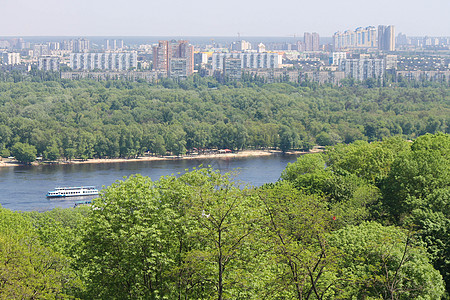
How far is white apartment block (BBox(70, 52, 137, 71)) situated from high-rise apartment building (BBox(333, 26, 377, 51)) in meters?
58.1

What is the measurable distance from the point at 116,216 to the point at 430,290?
448cm

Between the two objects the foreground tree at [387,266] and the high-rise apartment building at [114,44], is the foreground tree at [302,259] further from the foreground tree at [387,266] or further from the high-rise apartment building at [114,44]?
the high-rise apartment building at [114,44]

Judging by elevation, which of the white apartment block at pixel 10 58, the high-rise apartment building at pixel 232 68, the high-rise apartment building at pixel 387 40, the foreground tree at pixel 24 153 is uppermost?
the high-rise apartment building at pixel 387 40

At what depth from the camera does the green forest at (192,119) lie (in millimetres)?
43812

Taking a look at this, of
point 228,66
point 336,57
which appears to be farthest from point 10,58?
point 336,57

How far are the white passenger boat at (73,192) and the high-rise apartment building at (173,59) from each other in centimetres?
5184

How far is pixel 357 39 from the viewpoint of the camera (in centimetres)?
14338

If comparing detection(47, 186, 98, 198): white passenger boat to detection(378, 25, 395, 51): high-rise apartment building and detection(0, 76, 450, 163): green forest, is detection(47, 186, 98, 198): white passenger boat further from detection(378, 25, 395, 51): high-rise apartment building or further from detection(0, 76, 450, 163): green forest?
detection(378, 25, 395, 51): high-rise apartment building

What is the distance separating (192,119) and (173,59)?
1337 inches

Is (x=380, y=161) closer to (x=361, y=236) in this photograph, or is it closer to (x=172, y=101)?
(x=361, y=236)

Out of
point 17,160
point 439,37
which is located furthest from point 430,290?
point 439,37

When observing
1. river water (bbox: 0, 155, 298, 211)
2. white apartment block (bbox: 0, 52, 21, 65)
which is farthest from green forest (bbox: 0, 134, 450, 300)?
white apartment block (bbox: 0, 52, 21, 65)

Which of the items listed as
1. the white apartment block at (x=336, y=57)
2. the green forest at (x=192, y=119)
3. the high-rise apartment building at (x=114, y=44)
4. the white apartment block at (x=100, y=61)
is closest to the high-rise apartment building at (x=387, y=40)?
the white apartment block at (x=336, y=57)

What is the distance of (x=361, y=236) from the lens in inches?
440
